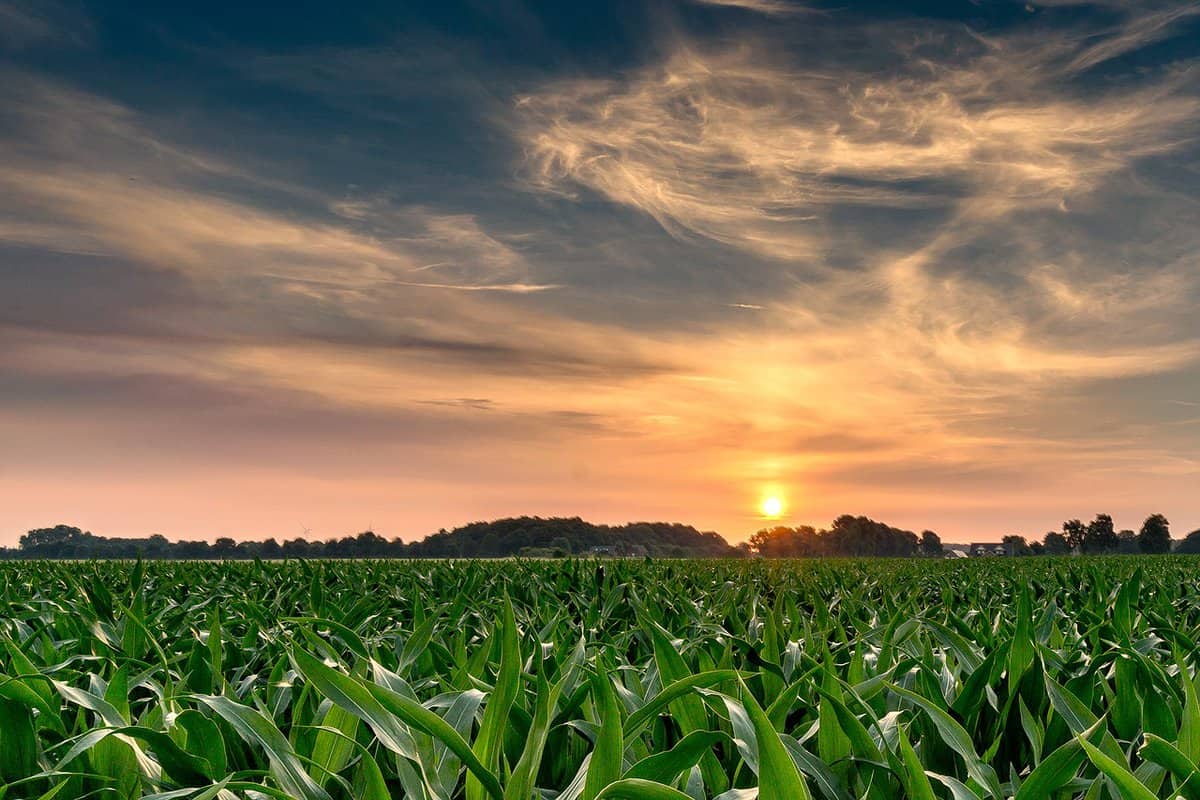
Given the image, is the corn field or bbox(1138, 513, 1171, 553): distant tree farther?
bbox(1138, 513, 1171, 553): distant tree

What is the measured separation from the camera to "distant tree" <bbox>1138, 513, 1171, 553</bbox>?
181m

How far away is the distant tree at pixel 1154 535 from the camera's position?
181 meters

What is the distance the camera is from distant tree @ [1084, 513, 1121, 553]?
18925 centimetres

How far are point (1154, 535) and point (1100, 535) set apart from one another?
1005 cm

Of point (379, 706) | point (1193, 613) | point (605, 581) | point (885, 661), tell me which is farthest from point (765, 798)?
point (1193, 613)

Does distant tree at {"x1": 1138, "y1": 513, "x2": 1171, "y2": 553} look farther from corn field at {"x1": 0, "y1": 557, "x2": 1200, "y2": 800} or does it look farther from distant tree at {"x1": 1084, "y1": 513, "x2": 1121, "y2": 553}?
corn field at {"x1": 0, "y1": 557, "x2": 1200, "y2": 800}

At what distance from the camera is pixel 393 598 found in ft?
25.4

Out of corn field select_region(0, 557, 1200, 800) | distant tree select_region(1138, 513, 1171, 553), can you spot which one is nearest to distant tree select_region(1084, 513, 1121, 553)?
distant tree select_region(1138, 513, 1171, 553)

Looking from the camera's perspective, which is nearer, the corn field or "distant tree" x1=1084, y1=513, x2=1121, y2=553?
the corn field

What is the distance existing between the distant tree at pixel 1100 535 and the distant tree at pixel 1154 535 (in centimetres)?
543

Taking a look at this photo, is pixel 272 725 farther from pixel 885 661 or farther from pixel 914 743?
pixel 885 661

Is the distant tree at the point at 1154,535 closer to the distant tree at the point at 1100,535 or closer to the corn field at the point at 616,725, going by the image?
the distant tree at the point at 1100,535

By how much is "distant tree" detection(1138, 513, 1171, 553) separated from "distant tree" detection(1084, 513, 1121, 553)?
5.43 m

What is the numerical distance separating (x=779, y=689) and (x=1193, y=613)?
7021mm
